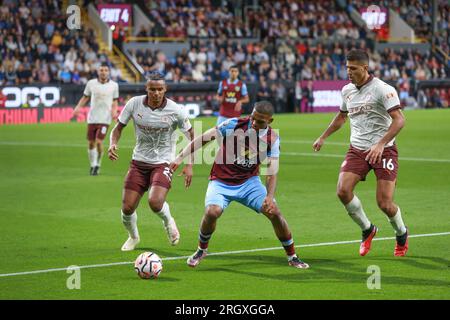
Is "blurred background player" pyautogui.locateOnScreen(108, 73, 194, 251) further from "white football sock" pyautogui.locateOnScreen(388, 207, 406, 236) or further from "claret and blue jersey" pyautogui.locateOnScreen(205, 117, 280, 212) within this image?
"white football sock" pyautogui.locateOnScreen(388, 207, 406, 236)

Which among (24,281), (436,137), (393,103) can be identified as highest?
(393,103)

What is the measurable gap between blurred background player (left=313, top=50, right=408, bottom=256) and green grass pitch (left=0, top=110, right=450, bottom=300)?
43 cm

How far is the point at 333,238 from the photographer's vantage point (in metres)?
12.8

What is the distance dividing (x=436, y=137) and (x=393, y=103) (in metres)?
20.0

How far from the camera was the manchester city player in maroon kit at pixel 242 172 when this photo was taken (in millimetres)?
10562

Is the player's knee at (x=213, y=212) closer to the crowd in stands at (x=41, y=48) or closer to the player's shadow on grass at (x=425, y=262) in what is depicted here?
the player's shadow on grass at (x=425, y=262)

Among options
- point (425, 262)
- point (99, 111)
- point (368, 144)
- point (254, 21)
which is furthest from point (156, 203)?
point (254, 21)

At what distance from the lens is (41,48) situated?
4169 centimetres

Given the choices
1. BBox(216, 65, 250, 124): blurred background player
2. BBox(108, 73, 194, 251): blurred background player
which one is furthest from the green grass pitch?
BBox(216, 65, 250, 124): blurred background player

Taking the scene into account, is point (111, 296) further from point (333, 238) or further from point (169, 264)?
point (333, 238)

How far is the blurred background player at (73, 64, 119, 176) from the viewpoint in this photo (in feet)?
70.2

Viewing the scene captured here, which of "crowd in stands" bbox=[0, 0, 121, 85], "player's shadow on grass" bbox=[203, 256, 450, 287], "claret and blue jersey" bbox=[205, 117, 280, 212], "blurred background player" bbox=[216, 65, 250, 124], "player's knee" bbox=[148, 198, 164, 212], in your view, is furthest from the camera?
"crowd in stands" bbox=[0, 0, 121, 85]
